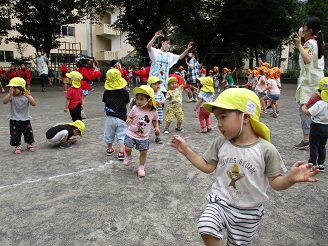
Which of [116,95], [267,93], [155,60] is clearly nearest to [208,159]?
[116,95]

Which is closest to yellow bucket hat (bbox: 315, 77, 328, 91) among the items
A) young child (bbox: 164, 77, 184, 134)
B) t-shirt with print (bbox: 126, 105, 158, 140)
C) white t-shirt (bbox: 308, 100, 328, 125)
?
white t-shirt (bbox: 308, 100, 328, 125)

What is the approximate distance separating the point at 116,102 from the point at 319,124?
3.21m

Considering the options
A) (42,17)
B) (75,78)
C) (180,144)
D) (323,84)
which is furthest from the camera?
(42,17)

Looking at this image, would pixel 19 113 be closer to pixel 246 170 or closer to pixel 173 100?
pixel 173 100

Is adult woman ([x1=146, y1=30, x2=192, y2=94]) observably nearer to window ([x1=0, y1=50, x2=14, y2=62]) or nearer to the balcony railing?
window ([x1=0, y1=50, x2=14, y2=62])

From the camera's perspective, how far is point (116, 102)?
5.28 meters

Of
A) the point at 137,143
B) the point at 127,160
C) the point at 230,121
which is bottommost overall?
the point at 127,160

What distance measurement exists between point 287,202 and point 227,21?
997 inches

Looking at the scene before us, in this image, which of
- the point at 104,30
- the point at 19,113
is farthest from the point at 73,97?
the point at 104,30

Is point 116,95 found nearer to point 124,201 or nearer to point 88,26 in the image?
point 124,201

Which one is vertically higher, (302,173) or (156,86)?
(156,86)

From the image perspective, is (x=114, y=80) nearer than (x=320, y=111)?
No

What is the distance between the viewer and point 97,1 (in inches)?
916

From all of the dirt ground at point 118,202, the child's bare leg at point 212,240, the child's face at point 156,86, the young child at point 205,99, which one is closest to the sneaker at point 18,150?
the dirt ground at point 118,202
